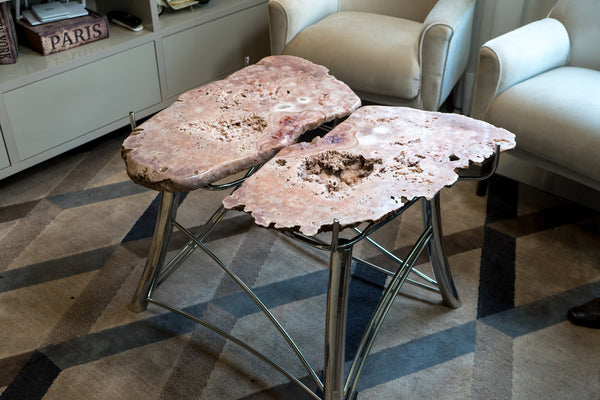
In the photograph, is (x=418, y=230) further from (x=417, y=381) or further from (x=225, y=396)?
(x=225, y=396)

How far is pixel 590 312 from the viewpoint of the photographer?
1590 millimetres

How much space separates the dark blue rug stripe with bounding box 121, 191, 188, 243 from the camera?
193 cm

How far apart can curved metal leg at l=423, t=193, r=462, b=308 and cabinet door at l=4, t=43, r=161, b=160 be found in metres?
1.37

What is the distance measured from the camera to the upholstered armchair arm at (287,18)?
2.26 m

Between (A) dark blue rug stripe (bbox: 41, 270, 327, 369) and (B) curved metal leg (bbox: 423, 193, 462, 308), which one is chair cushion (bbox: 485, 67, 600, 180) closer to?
(B) curved metal leg (bbox: 423, 193, 462, 308)

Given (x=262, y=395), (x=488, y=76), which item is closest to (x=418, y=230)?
(x=488, y=76)

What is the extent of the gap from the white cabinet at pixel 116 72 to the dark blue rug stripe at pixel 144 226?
0.47m

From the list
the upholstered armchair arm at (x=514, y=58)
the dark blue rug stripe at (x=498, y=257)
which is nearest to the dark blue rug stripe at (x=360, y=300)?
the dark blue rug stripe at (x=498, y=257)

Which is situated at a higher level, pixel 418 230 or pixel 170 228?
pixel 170 228

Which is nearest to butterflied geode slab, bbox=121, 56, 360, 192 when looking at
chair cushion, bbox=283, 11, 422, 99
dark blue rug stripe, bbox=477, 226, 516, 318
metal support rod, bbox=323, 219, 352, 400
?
metal support rod, bbox=323, 219, 352, 400

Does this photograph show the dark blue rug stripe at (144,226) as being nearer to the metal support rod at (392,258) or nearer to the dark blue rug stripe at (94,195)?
the dark blue rug stripe at (94,195)

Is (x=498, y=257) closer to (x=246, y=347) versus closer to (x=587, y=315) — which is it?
(x=587, y=315)

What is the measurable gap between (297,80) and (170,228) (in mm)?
528

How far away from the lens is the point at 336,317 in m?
1.24
